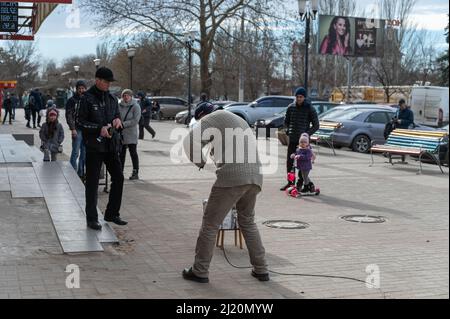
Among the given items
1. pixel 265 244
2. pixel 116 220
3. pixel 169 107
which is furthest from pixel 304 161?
pixel 169 107

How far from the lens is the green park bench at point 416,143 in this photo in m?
15.0

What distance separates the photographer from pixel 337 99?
5088cm

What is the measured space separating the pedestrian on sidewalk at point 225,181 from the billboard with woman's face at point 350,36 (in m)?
44.3

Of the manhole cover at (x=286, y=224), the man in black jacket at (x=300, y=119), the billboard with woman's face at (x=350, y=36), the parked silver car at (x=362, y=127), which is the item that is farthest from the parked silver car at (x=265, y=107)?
the manhole cover at (x=286, y=224)

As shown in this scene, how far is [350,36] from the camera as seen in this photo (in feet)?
166

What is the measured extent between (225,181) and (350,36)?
4704 cm

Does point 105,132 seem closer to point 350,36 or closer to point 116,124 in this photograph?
point 116,124

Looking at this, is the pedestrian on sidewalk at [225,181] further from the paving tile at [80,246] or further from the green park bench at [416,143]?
the green park bench at [416,143]

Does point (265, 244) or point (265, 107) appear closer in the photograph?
point (265, 244)

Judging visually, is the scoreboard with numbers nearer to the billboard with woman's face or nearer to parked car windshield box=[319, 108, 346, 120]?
parked car windshield box=[319, 108, 346, 120]

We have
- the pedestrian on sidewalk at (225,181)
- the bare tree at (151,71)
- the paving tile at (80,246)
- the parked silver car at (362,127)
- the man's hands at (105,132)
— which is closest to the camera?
the pedestrian on sidewalk at (225,181)
